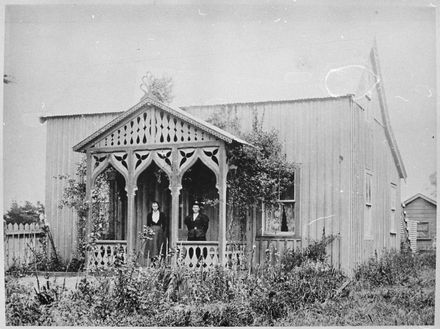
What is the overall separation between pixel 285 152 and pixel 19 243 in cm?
476

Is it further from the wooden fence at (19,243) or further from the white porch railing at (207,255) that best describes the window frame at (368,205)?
the wooden fence at (19,243)

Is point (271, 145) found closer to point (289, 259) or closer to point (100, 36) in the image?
point (289, 259)

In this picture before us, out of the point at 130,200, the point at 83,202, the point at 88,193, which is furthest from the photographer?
the point at 83,202

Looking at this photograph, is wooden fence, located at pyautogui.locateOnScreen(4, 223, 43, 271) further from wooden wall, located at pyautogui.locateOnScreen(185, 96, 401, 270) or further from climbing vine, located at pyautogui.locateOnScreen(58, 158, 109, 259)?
wooden wall, located at pyautogui.locateOnScreen(185, 96, 401, 270)

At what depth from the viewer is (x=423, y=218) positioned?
11289 mm

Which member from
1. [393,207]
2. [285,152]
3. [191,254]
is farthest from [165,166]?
[393,207]

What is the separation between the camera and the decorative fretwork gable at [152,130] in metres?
11.8

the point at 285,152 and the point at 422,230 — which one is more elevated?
the point at 285,152

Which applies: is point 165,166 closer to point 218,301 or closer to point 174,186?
point 174,186

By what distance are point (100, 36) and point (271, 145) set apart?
3.63 meters

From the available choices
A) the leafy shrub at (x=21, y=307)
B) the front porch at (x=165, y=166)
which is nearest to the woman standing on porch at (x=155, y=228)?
the front porch at (x=165, y=166)

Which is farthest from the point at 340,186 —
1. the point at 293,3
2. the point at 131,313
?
the point at 131,313

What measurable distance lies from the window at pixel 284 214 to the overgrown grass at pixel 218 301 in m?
1.57

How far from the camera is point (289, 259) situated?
39.7 feet
